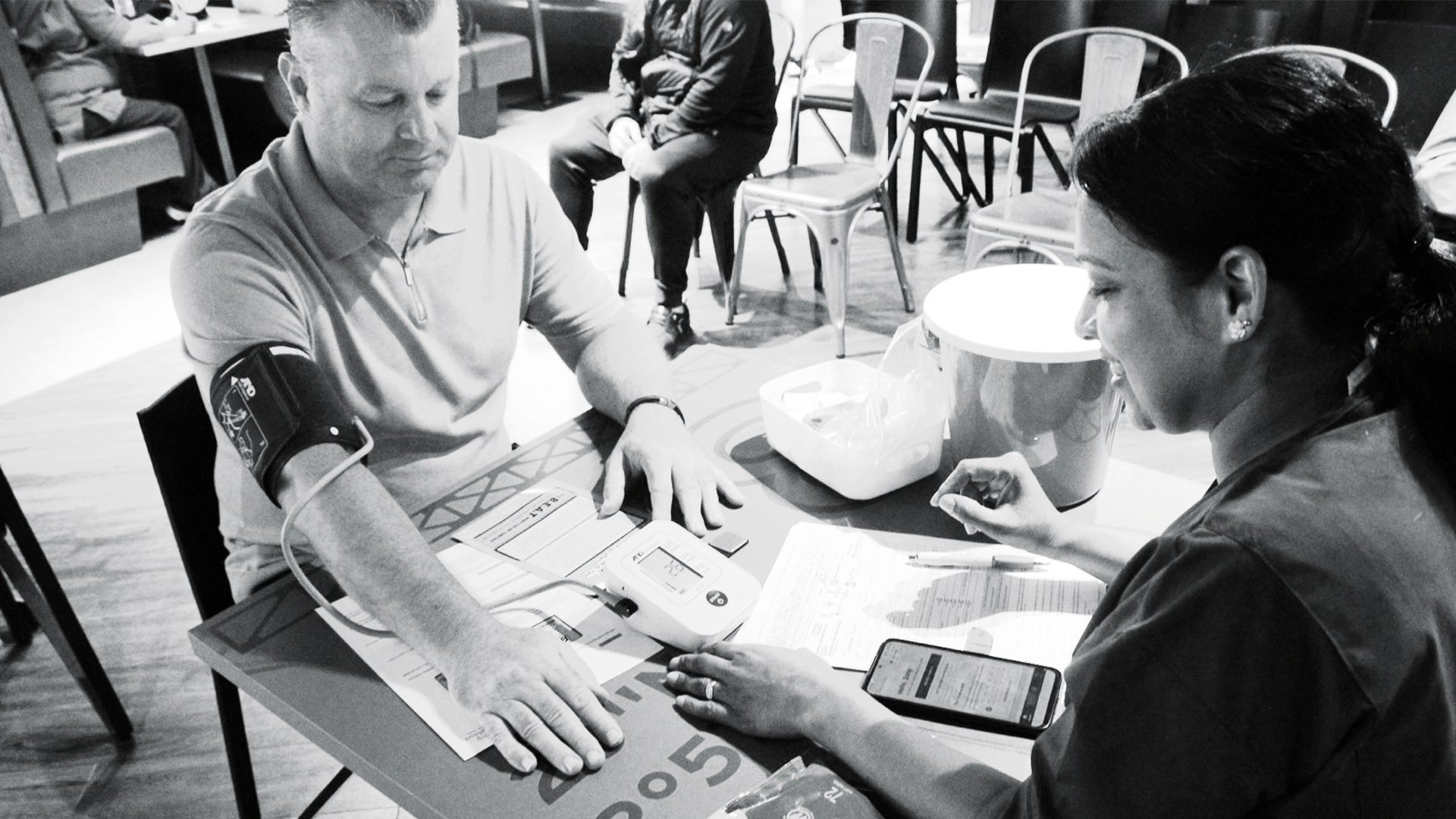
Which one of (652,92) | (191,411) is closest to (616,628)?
(191,411)

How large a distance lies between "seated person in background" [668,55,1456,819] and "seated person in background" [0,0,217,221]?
4358 mm

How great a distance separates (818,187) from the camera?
10.8ft

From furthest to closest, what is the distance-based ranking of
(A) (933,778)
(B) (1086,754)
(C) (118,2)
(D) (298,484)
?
(C) (118,2)
(D) (298,484)
(A) (933,778)
(B) (1086,754)

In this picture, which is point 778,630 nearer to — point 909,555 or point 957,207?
point 909,555

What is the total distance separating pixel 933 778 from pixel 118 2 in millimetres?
4961

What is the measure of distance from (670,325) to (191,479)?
2187 millimetres

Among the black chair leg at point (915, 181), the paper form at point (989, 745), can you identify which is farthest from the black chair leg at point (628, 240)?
the paper form at point (989, 745)

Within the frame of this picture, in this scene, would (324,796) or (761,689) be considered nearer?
(761,689)

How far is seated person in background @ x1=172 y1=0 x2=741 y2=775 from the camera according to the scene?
3.25ft

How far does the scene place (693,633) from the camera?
96 centimetres

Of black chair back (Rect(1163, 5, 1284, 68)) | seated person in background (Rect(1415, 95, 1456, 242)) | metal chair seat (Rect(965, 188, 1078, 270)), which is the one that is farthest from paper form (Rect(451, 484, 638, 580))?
black chair back (Rect(1163, 5, 1284, 68))

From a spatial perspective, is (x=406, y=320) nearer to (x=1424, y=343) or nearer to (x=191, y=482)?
(x=191, y=482)

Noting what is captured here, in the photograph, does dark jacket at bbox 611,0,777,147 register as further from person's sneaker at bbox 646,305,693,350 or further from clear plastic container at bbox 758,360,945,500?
clear plastic container at bbox 758,360,945,500

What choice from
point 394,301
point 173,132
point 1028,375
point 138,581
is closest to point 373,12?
point 394,301
